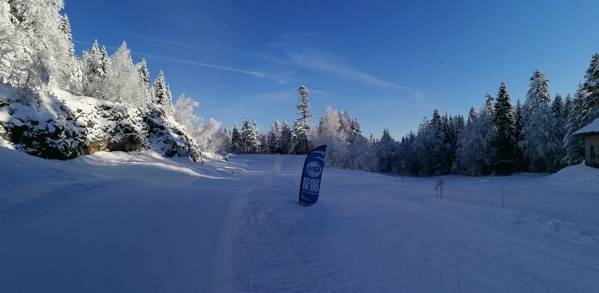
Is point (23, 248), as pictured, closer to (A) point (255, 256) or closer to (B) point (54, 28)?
(A) point (255, 256)

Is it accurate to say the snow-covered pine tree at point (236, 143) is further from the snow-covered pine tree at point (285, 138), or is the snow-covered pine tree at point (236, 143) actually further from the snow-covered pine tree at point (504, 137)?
the snow-covered pine tree at point (504, 137)

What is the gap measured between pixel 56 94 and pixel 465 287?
2614 centimetres

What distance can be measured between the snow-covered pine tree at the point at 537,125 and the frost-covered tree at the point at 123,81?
54.0 m

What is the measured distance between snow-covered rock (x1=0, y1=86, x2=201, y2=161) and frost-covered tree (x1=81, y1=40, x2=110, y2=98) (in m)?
12.9

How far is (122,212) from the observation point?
8555 millimetres

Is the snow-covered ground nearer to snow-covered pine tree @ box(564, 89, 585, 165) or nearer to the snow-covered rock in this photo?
the snow-covered rock

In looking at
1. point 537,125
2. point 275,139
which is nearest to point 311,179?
point 537,125

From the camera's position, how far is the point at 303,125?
264 feet

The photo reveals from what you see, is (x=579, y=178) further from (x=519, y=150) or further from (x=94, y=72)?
(x=94, y=72)

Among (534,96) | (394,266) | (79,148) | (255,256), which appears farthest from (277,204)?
(534,96)

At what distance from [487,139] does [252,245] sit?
54.7 m

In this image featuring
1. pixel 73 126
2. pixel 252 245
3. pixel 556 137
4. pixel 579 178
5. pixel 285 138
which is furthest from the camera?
pixel 285 138

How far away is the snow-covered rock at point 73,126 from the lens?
17.5 m

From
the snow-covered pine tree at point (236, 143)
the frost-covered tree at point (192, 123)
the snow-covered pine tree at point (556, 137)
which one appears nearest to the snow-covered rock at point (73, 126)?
the frost-covered tree at point (192, 123)
